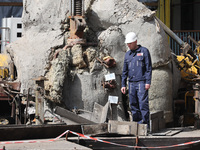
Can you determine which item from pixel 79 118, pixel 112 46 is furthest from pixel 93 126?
pixel 112 46

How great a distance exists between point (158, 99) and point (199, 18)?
334 inches

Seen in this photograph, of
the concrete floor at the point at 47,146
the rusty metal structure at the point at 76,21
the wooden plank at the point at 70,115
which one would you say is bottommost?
the concrete floor at the point at 47,146

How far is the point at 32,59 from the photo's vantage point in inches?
320

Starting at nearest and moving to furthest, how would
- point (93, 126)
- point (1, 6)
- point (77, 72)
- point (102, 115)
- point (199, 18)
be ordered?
point (93, 126)
point (102, 115)
point (77, 72)
point (1, 6)
point (199, 18)

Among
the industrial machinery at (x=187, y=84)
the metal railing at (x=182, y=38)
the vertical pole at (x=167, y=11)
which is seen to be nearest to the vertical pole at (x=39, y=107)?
the industrial machinery at (x=187, y=84)

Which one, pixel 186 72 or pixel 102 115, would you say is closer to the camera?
pixel 102 115

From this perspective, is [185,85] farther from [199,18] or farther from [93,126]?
[199,18]

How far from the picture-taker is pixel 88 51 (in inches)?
313

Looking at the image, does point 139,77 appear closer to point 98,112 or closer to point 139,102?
point 139,102

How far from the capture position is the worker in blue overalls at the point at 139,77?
6.06 m

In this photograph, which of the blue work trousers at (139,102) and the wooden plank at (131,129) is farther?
the blue work trousers at (139,102)

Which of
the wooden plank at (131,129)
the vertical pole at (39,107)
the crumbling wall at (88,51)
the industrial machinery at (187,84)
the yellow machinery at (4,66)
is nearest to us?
the wooden plank at (131,129)

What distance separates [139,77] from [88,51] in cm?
211

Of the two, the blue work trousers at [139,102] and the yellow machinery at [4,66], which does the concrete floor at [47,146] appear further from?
the yellow machinery at [4,66]
